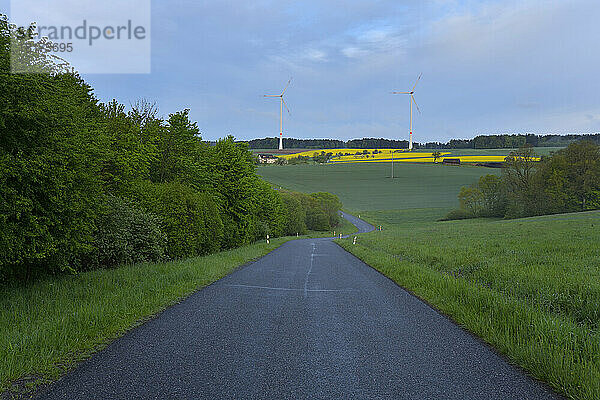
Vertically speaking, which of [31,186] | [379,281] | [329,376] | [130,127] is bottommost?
[379,281]

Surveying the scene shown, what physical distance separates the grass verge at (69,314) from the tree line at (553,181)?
63606 millimetres

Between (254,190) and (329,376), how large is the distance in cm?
3454

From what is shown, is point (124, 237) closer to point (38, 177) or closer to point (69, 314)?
point (38, 177)

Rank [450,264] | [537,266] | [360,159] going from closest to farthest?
1. [537,266]
2. [450,264]
3. [360,159]

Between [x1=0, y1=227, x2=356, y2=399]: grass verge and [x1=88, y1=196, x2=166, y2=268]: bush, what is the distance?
347 cm

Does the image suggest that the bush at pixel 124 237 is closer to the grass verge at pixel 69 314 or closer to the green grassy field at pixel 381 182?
the grass verge at pixel 69 314

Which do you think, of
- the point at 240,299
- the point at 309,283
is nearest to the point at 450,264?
the point at 309,283

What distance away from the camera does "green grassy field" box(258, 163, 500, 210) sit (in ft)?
332

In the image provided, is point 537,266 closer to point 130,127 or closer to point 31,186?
point 31,186

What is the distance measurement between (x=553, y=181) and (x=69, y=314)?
223 ft

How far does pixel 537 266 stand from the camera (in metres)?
11.3

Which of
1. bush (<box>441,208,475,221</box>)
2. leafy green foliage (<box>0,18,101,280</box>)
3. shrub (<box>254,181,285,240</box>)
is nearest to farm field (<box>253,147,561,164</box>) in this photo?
bush (<box>441,208,475,221</box>)

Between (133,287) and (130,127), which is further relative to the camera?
(130,127)

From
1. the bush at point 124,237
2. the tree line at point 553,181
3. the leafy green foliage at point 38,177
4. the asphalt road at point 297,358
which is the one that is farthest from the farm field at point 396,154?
the asphalt road at point 297,358
